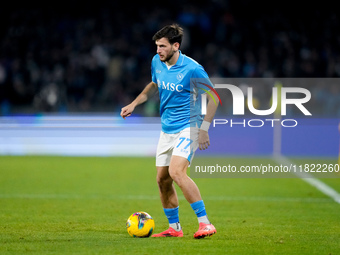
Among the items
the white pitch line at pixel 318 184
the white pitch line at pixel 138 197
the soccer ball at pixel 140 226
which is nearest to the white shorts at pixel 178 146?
the soccer ball at pixel 140 226

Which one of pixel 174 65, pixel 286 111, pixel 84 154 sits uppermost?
pixel 174 65

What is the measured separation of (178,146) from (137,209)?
2956 millimetres

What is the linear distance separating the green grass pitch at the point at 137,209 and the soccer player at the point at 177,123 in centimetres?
41

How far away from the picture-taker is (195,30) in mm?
24250

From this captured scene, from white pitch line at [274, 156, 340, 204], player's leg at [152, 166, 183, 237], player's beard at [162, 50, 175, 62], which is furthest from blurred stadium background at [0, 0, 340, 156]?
player's beard at [162, 50, 175, 62]

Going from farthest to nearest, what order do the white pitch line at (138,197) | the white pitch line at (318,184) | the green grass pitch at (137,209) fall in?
the white pitch line at (318,184), the white pitch line at (138,197), the green grass pitch at (137,209)

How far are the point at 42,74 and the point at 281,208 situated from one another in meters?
14.8

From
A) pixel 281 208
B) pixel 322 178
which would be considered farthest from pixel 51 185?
pixel 322 178

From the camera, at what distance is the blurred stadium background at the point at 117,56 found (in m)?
17.8

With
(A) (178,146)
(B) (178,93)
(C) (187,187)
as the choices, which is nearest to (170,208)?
(C) (187,187)

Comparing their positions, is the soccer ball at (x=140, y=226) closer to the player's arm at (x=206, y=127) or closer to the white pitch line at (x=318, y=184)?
the player's arm at (x=206, y=127)

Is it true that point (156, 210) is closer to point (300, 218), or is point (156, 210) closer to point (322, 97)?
point (300, 218)

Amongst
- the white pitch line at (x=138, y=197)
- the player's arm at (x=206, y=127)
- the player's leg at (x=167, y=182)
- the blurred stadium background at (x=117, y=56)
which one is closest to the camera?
the player's arm at (x=206, y=127)

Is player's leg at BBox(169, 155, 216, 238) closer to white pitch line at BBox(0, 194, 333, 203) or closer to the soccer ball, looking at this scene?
the soccer ball
